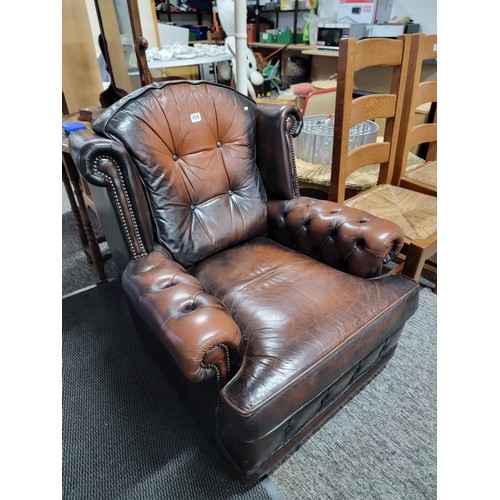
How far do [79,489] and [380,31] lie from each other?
384 cm

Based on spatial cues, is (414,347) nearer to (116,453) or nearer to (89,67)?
(116,453)

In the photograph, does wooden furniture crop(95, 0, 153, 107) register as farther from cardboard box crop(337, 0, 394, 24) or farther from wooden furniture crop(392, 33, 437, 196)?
cardboard box crop(337, 0, 394, 24)

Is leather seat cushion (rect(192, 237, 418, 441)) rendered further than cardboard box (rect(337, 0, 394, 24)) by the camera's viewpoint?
No

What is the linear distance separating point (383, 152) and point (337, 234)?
2.50 feet

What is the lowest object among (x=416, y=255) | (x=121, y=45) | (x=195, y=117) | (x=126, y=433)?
(x=126, y=433)

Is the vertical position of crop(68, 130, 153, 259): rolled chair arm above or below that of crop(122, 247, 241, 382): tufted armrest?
above

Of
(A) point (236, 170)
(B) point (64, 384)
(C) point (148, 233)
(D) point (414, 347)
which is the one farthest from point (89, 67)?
(D) point (414, 347)

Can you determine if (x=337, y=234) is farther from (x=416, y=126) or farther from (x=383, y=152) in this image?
(x=416, y=126)

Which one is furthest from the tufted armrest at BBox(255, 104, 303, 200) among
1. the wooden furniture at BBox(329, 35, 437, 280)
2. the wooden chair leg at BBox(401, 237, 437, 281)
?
the wooden chair leg at BBox(401, 237, 437, 281)

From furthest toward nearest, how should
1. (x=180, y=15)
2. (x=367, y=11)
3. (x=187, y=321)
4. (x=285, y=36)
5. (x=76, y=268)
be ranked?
(x=180, y=15)
(x=285, y=36)
(x=367, y=11)
(x=76, y=268)
(x=187, y=321)

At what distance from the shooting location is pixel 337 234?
1197 millimetres

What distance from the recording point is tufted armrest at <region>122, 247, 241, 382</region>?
0.76 m

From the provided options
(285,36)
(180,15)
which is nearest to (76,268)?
(285,36)

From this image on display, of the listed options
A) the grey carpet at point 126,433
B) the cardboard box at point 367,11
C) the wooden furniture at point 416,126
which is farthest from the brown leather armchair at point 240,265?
the cardboard box at point 367,11
